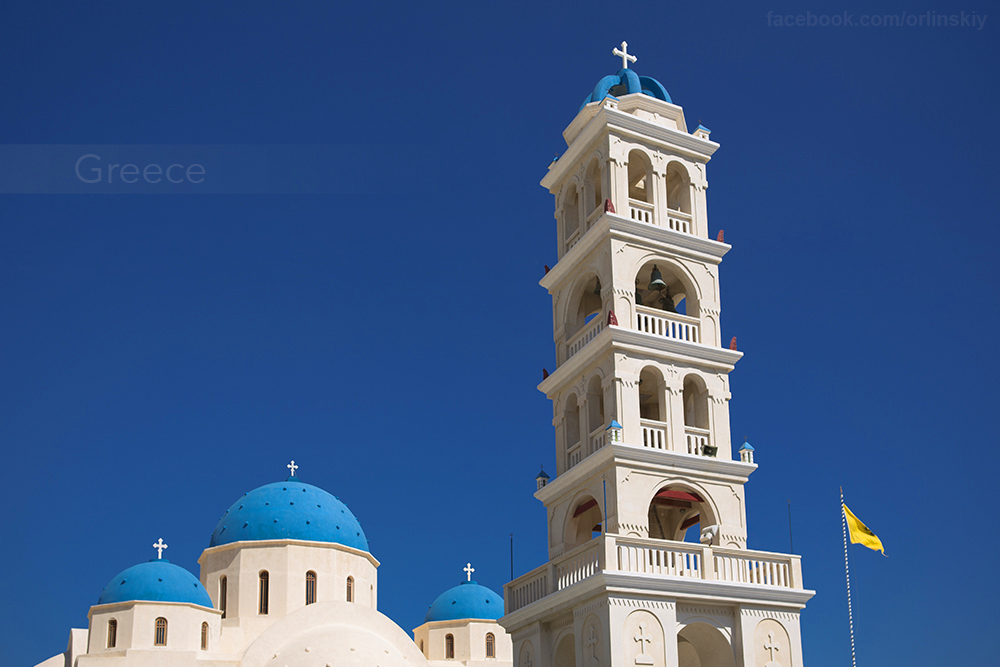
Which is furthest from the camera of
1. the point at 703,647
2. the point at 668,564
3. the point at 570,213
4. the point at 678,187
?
the point at 570,213

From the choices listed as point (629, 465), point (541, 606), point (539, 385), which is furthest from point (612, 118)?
point (541, 606)

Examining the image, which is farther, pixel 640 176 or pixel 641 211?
pixel 640 176

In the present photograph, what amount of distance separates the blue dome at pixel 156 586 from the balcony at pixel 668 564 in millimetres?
18843

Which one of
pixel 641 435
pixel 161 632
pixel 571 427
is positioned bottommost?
pixel 161 632

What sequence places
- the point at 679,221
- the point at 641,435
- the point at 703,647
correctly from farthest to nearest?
the point at 679,221, the point at 641,435, the point at 703,647

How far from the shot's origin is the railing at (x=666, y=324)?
24.3 m

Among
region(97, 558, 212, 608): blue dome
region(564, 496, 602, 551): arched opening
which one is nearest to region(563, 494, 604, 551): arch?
region(564, 496, 602, 551): arched opening

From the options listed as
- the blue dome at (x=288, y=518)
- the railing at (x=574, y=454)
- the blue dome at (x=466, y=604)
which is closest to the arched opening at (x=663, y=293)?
the railing at (x=574, y=454)

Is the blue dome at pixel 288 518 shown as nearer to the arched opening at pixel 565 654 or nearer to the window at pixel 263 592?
the window at pixel 263 592

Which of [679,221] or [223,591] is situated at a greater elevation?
[679,221]

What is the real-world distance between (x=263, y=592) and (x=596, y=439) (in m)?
21.5

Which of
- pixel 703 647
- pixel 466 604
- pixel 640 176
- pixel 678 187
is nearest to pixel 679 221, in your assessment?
pixel 678 187

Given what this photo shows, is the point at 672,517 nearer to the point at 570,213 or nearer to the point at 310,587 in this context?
the point at 570,213

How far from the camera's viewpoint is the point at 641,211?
25.4m
